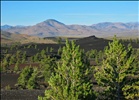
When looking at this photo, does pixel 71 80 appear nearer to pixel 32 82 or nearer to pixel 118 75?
pixel 118 75

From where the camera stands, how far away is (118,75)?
108 feet

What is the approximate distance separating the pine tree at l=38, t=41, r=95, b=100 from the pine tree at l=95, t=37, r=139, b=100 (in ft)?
16.4

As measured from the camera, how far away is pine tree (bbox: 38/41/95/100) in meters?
24.5

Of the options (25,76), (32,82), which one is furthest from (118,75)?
(25,76)

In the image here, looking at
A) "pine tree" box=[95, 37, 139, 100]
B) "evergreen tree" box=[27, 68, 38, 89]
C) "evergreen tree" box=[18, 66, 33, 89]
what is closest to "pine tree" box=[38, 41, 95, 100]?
"pine tree" box=[95, 37, 139, 100]

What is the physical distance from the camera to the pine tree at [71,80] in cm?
2453

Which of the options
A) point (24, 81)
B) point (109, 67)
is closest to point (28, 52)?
point (24, 81)

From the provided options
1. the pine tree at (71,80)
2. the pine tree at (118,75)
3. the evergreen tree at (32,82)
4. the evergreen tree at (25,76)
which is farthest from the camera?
the evergreen tree at (25,76)

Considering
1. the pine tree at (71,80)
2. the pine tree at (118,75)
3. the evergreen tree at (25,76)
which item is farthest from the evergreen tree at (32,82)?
the pine tree at (71,80)

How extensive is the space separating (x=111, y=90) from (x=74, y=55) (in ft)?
25.1

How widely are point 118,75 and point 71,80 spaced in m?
8.07

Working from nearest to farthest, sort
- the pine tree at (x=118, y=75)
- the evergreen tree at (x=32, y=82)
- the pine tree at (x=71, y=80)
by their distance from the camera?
the pine tree at (x=71, y=80) → the pine tree at (x=118, y=75) → the evergreen tree at (x=32, y=82)

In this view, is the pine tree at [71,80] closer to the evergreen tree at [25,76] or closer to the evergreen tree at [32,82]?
the evergreen tree at [32,82]

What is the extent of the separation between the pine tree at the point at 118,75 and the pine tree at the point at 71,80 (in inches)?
197
